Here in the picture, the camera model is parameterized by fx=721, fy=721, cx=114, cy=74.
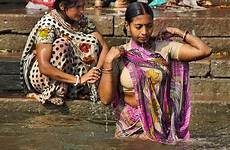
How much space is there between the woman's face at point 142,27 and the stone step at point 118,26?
109 inches

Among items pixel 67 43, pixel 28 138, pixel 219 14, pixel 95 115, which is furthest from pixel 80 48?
pixel 219 14

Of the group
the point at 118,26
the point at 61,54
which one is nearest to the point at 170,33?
the point at 61,54

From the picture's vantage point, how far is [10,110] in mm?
7121

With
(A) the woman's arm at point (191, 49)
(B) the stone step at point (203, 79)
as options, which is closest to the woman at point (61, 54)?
(B) the stone step at point (203, 79)

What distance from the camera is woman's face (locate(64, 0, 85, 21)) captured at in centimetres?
683

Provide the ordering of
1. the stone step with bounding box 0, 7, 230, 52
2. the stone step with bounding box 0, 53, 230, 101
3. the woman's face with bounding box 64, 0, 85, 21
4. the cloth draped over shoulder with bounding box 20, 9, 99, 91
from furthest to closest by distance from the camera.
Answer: the stone step with bounding box 0, 7, 230, 52, the stone step with bounding box 0, 53, 230, 101, the cloth draped over shoulder with bounding box 20, 9, 99, 91, the woman's face with bounding box 64, 0, 85, 21

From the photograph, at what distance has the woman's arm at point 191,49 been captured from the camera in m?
5.57

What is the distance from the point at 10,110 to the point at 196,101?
1.83 m

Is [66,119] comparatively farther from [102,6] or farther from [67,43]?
[102,6]

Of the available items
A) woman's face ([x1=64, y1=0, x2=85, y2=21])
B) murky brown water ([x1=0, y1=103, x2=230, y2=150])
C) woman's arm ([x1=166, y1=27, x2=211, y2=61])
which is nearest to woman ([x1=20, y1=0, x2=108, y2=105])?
woman's face ([x1=64, y1=0, x2=85, y2=21])

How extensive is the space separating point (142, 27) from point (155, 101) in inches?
24.1

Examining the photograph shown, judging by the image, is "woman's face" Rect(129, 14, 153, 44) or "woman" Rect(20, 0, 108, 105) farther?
"woman" Rect(20, 0, 108, 105)

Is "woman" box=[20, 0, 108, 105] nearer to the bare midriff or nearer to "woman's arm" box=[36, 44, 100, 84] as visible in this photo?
"woman's arm" box=[36, 44, 100, 84]

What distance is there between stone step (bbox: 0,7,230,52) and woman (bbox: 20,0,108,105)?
3.93ft
